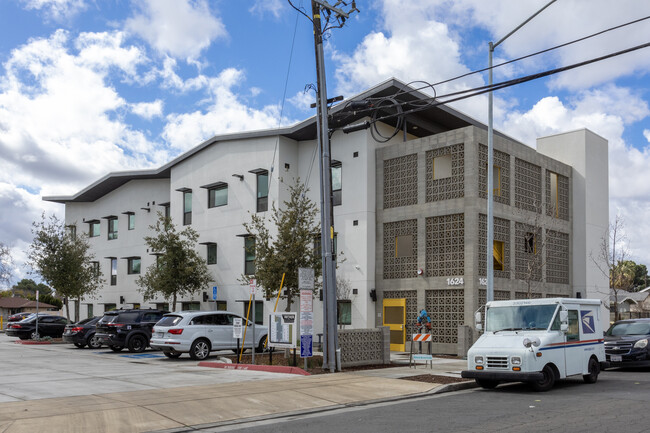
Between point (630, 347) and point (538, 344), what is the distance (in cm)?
719

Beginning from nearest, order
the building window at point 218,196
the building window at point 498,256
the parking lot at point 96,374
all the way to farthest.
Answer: the parking lot at point 96,374, the building window at point 498,256, the building window at point 218,196

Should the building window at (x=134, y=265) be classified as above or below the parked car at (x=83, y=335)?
above

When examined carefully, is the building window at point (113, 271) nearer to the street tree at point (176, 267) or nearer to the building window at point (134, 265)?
the building window at point (134, 265)

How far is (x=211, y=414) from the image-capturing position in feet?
36.7

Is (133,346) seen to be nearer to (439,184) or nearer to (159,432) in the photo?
(439,184)

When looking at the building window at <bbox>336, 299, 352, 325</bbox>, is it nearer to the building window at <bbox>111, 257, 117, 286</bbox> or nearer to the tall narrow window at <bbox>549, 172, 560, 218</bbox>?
the tall narrow window at <bbox>549, 172, 560, 218</bbox>

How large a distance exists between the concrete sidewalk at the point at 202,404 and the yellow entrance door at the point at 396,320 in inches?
402

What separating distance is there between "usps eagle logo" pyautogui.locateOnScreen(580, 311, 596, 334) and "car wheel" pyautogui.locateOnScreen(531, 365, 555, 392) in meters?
1.81

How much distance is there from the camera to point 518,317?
589 inches

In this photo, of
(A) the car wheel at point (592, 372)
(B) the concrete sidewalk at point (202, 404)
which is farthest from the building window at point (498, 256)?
(B) the concrete sidewalk at point (202, 404)

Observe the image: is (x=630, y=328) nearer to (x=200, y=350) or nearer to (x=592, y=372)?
(x=592, y=372)

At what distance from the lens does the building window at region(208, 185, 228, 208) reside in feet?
111

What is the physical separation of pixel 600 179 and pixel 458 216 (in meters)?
11.3

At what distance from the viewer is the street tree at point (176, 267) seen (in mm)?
32594
